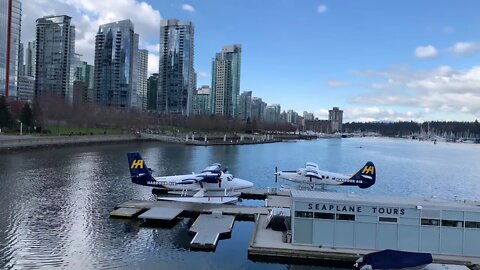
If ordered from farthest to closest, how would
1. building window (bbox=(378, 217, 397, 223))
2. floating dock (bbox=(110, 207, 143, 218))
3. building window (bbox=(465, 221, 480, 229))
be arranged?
floating dock (bbox=(110, 207, 143, 218))
building window (bbox=(378, 217, 397, 223))
building window (bbox=(465, 221, 480, 229))

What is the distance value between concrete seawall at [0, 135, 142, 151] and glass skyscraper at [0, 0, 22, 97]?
52714mm

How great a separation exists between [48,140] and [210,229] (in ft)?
240

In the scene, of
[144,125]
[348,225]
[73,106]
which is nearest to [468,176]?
[348,225]

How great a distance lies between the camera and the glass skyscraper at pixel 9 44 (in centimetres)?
14075

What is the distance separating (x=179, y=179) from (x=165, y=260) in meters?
15.5

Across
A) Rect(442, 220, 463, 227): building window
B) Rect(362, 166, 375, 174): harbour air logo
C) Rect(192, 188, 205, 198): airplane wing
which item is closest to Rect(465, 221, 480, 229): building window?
Rect(442, 220, 463, 227): building window

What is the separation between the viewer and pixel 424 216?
2030 cm

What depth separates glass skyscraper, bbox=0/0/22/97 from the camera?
141 meters

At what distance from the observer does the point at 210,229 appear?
25516mm

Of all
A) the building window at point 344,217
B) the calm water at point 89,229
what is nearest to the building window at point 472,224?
the building window at point 344,217

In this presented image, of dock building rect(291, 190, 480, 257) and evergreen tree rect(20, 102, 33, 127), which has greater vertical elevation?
evergreen tree rect(20, 102, 33, 127)

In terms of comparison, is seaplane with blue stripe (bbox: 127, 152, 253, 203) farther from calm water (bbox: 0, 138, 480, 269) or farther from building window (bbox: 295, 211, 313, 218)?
building window (bbox: 295, 211, 313, 218)

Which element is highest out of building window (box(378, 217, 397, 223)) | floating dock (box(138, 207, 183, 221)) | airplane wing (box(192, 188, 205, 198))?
building window (box(378, 217, 397, 223))

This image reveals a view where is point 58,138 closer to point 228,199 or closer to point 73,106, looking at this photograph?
point 73,106
